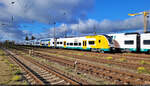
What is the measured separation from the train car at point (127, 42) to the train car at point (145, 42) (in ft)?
2.79

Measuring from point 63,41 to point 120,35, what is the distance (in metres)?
16.2

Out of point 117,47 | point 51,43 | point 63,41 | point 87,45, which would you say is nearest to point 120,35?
point 117,47

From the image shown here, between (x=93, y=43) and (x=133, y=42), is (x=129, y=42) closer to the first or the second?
(x=133, y=42)

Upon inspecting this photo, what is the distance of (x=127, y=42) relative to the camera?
68.7 ft

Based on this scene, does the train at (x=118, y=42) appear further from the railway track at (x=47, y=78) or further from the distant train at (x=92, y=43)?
the railway track at (x=47, y=78)

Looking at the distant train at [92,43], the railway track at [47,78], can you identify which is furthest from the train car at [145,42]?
the railway track at [47,78]

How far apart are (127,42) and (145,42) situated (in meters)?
3.09

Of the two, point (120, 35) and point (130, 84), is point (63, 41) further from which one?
point (130, 84)

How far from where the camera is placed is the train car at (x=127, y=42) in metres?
19.7

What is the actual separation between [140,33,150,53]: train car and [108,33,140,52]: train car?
85 centimetres

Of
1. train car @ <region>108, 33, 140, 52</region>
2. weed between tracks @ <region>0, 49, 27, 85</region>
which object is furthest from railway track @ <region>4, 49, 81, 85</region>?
train car @ <region>108, 33, 140, 52</region>

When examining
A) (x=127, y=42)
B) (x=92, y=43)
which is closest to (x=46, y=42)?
(x=92, y=43)

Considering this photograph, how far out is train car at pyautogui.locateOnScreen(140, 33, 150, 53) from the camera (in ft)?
58.7

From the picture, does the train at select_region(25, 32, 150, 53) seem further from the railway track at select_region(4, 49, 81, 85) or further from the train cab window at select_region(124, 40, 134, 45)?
the railway track at select_region(4, 49, 81, 85)
